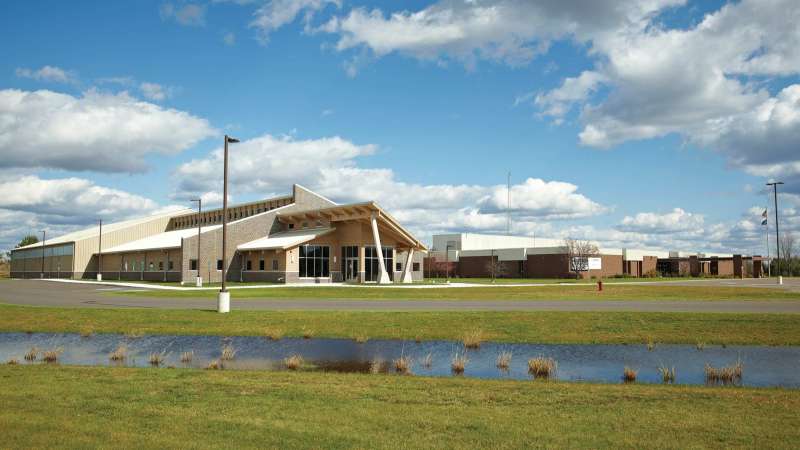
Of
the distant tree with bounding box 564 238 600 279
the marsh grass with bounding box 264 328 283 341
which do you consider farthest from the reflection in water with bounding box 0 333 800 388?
the distant tree with bounding box 564 238 600 279

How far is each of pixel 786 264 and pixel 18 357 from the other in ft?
410

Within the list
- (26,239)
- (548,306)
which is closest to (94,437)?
(548,306)

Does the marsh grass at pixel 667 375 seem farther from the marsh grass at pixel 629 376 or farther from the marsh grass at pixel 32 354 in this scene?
the marsh grass at pixel 32 354

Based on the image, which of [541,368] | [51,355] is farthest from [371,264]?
[541,368]

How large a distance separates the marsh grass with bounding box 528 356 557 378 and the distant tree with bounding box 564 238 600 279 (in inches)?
2724

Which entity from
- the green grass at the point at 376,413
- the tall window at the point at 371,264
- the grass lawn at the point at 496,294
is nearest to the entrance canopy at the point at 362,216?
the tall window at the point at 371,264

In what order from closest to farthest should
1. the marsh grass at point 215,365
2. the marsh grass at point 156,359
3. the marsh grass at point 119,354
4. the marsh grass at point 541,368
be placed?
the marsh grass at point 541,368 → the marsh grass at point 215,365 → the marsh grass at point 156,359 → the marsh grass at point 119,354

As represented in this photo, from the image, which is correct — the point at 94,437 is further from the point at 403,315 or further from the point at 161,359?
the point at 403,315

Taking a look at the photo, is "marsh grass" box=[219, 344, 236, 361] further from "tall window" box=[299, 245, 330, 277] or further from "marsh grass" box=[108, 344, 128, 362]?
"tall window" box=[299, 245, 330, 277]

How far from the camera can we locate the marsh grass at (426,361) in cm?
1489

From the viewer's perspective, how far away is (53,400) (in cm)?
990

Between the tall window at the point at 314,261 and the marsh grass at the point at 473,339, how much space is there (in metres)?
42.6

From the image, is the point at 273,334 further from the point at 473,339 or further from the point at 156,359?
the point at 473,339

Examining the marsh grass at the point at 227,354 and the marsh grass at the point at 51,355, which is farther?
the marsh grass at the point at 227,354
